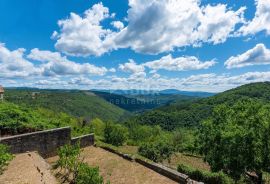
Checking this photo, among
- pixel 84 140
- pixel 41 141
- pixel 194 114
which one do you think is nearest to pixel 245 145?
pixel 84 140

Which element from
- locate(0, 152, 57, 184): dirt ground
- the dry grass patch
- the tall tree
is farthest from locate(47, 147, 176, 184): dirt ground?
the dry grass patch

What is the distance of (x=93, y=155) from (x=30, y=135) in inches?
145

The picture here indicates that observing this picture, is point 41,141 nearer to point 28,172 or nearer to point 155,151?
point 28,172

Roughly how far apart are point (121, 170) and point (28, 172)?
4113 millimetres

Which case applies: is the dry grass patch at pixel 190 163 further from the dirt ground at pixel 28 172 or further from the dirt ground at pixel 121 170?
the dirt ground at pixel 28 172

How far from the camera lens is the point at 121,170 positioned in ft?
37.6

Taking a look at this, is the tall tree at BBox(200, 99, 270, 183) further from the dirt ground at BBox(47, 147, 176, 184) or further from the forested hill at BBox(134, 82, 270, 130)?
the forested hill at BBox(134, 82, 270, 130)

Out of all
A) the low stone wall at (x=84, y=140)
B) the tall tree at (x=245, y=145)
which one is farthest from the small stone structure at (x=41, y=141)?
the tall tree at (x=245, y=145)

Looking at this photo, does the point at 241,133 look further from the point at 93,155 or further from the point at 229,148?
the point at 93,155

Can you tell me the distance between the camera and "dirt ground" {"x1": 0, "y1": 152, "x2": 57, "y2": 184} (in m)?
9.32

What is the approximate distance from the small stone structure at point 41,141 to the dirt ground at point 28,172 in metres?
0.88

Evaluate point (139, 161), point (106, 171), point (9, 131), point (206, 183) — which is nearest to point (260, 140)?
point (206, 183)

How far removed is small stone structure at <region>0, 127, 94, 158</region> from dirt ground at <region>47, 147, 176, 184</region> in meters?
0.70

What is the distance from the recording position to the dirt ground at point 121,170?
10.2 metres
